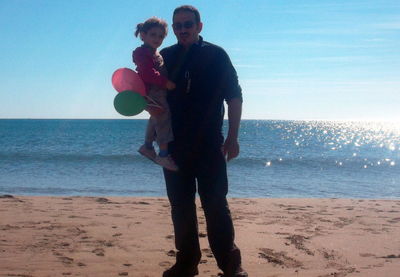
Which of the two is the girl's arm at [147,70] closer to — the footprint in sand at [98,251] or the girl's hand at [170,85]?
the girl's hand at [170,85]

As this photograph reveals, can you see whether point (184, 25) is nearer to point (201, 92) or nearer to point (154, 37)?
point (154, 37)

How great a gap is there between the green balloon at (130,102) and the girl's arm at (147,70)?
13 centimetres

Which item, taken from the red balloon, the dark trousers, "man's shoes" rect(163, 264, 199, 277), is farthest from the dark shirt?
"man's shoes" rect(163, 264, 199, 277)

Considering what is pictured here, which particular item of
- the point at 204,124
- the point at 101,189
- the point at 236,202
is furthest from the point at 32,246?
the point at 101,189

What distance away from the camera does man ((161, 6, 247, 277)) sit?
3.39 metres

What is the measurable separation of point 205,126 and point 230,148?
0.76 feet

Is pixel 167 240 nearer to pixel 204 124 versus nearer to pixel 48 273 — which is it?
pixel 48 273

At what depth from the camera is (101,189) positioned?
11945 millimetres

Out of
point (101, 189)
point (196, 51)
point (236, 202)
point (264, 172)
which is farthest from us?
point (264, 172)

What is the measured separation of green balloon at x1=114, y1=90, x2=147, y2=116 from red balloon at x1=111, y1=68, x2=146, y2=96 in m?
0.04

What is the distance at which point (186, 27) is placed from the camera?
10.9ft

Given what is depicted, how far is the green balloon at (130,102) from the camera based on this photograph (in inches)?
130

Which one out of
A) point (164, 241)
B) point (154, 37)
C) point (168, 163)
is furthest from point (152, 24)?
point (164, 241)

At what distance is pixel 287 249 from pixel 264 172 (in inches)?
549
